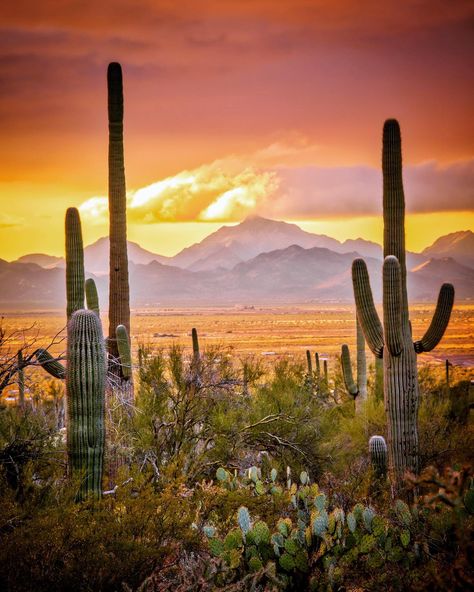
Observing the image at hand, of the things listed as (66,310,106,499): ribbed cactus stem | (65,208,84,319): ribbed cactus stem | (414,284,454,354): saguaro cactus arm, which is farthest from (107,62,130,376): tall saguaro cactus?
(66,310,106,499): ribbed cactus stem

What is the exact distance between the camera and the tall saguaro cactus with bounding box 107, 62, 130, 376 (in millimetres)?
14406

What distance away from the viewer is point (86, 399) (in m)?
7.88

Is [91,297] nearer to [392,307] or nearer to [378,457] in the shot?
[392,307]

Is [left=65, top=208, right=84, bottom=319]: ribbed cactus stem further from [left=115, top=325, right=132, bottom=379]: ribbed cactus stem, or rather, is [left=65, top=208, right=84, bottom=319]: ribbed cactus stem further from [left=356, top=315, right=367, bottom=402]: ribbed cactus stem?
[left=356, top=315, right=367, bottom=402]: ribbed cactus stem

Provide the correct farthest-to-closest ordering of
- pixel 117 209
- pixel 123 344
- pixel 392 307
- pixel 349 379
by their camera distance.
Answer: pixel 349 379
pixel 117 209
pixel 123 344
pixel 392 307

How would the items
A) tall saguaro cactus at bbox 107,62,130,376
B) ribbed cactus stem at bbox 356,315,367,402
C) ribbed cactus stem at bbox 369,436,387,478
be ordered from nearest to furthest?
ribbed cactus stem at bbox 369,436,387,478
tall saguaro cactus at bbox 107,62,130,376
ribbed cactus stem at bbox 356,315,367,402

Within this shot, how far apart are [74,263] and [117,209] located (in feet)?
6.52

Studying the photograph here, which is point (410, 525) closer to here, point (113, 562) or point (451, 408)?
point (113, 562)

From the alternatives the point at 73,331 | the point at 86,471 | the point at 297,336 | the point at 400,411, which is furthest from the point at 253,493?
the point at 297,336

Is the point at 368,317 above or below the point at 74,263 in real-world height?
below

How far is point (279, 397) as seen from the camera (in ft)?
49.4

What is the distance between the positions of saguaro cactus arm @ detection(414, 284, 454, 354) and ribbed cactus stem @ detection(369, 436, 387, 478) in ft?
→ 6.42

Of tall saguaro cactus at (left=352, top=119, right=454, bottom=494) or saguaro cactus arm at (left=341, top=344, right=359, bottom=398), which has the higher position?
tall saguaro cactus at (left=352, top=119, right=454, bottom=494)

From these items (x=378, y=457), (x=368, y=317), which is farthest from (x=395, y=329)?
(x=378, y=457)
